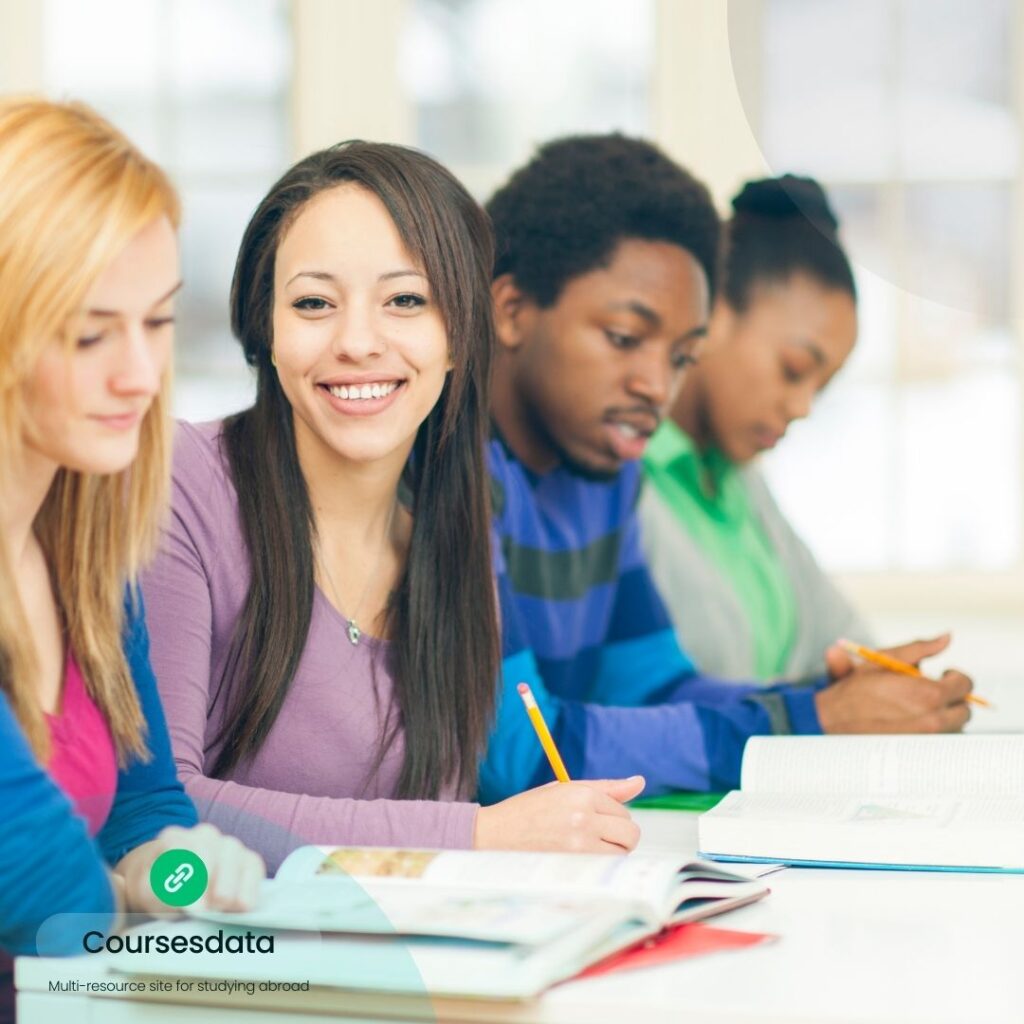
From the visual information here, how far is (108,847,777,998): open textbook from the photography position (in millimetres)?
852

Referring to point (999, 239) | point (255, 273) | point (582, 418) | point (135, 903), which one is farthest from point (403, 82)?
point (135, 903)

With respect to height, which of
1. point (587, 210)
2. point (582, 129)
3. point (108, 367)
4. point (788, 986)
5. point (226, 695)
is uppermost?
point (582, 129)

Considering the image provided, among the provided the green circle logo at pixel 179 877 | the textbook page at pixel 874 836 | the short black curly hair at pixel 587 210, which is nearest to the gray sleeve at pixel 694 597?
the short black curly hair at pixel 587 210

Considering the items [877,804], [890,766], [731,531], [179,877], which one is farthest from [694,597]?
[179,877]

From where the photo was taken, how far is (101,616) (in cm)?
108

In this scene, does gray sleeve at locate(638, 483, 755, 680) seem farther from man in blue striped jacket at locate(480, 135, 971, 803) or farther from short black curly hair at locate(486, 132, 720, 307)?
short black curly hair at locate(486, 132, 720, 307)

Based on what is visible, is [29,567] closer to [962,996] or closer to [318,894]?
[318,894]

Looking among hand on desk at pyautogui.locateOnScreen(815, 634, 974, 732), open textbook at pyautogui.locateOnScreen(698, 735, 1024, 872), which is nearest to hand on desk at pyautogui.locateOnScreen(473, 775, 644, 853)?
open textbook at pyautogui.locateOnScreen(698, 735, 1024, 872)

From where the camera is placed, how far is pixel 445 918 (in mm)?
878

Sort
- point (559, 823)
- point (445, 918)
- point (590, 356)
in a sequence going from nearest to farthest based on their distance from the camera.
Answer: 1. point (445, 918)
2. point (559, 823)
3. point (590, 356)

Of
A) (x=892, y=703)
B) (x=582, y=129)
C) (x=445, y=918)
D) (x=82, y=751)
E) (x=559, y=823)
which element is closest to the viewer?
(x=445, y=918)

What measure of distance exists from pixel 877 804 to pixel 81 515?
694 millimetres

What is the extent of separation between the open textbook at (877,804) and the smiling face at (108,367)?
0.57 meters

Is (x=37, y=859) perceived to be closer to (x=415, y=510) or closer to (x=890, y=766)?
(x=415, y=510)
